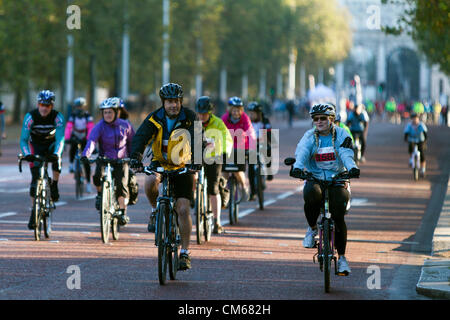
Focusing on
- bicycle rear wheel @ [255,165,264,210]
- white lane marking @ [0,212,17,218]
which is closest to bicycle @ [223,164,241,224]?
bicycle rear wheel @ [255,165,264,210]

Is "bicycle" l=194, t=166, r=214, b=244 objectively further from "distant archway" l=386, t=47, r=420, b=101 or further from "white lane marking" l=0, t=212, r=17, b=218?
"distant archway" l=386, t=47, r=420, b=101

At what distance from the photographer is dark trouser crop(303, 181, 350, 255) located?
969 cm

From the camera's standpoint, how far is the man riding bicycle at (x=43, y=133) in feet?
42.4

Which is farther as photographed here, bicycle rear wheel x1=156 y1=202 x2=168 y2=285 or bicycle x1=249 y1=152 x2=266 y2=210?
bicycle x1=249 y1=152 x2=266 y2=210

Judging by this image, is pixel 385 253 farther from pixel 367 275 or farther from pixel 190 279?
pixel 190 279

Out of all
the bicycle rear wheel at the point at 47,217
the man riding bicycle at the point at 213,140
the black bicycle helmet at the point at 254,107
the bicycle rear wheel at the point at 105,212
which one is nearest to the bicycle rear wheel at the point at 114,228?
the bicycle rear wheel at the point at 105,212

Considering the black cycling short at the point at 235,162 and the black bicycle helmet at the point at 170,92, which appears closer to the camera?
the black bicycle helmet at the point at 170,92

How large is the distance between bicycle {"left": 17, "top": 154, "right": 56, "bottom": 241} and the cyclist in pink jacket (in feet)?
9.71

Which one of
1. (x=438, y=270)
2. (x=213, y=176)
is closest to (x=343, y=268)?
(x=438, y=270)

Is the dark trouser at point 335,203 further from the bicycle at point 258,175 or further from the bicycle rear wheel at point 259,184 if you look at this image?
the bicycle rear wheel at point 259,184

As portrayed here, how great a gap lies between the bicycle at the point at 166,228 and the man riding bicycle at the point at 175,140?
99 millimetres

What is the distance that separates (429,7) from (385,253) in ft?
41.1

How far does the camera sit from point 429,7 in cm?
2397
